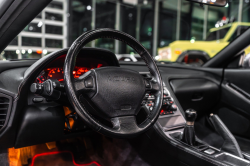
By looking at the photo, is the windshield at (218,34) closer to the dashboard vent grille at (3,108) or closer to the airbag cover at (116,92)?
the airbag cover at (116,92)

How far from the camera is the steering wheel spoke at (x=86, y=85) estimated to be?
3.39ft

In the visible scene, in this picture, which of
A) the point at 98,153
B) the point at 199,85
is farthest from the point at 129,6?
the point at 98,153

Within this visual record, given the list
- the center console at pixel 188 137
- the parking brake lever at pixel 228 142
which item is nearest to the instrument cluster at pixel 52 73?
the center console at pixel 188 137

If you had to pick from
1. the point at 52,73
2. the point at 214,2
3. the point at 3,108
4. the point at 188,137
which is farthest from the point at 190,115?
the point at 3,108

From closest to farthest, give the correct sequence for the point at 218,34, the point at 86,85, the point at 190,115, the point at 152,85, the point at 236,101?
the point at 86,85, the point at 152,85, the point at 190,115, the point at 236,101, the point at 218,34

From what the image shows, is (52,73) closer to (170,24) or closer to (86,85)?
(86,85)

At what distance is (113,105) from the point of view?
1.10 meters

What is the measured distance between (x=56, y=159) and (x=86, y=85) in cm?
112

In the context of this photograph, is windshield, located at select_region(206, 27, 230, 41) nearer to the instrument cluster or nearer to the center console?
the center console

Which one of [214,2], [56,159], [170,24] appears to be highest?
[170,24]

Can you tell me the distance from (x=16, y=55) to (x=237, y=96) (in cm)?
187

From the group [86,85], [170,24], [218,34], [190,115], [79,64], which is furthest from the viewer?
[170,24]

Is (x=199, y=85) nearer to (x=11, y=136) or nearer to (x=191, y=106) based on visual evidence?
A: (x=191, y=106)

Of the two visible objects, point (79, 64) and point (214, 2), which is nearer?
point (214, 2)
